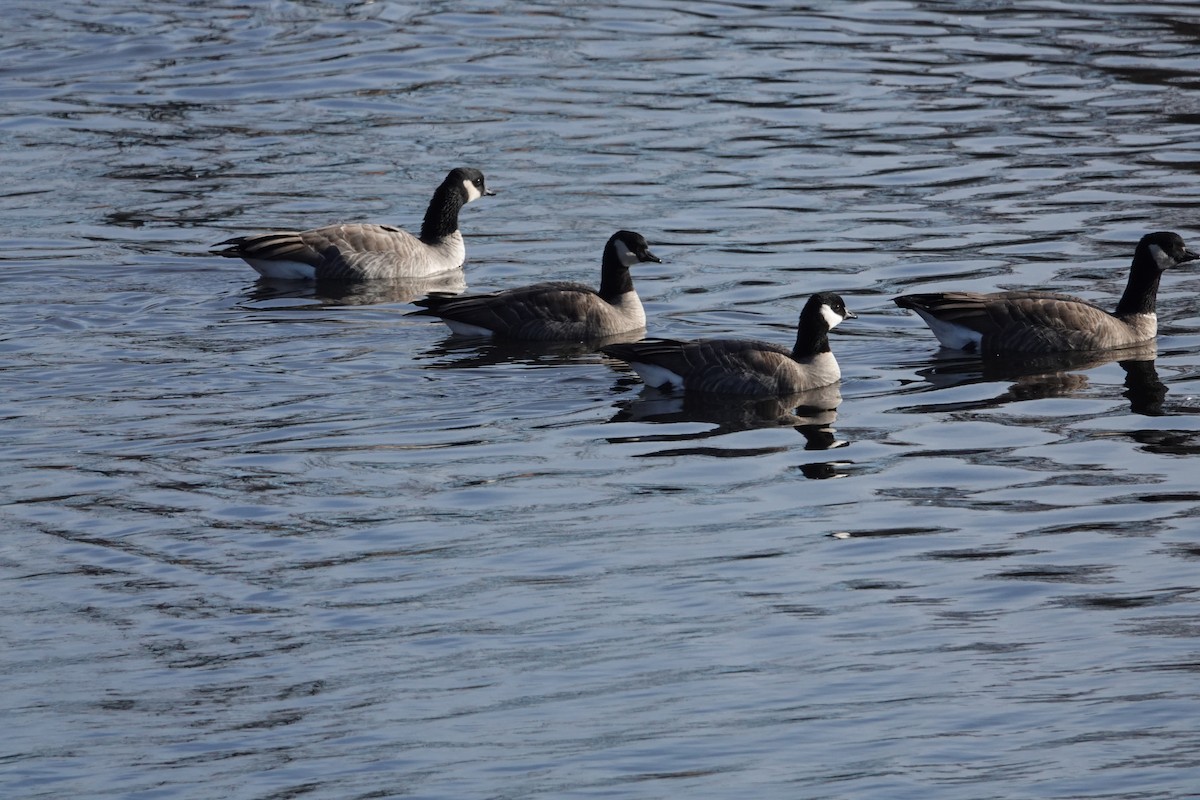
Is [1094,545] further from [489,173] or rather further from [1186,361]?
[489,173]

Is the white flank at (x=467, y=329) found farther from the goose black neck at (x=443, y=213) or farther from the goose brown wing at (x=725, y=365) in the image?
the goose black neck at (x=443, y=213)

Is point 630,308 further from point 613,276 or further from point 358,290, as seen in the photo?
point 358,290

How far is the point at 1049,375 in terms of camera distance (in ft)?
55.8

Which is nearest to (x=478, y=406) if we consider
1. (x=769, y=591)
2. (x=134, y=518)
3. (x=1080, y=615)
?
(x=134, y=518)

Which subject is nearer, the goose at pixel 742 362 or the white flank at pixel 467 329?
the goose at pixel 742 362

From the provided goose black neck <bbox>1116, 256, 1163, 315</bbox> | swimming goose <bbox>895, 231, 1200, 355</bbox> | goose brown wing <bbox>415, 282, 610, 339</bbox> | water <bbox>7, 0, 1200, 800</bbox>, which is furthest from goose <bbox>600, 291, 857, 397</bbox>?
goose black neck <bbox>1116, 256, 1163, 315</bbox>

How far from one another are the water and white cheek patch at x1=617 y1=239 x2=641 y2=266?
2.79 feet

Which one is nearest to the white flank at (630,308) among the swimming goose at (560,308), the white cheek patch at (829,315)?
the swimming goose at (560,308)

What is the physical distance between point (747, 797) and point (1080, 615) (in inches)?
116

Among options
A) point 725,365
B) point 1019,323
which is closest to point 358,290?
point 725,365

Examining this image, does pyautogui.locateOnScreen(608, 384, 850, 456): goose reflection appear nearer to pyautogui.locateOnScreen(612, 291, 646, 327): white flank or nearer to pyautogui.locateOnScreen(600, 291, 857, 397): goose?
pyautogui.locateOnScreen(600, 291, 857, 397): goose

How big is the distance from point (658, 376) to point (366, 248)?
5746 millimetres

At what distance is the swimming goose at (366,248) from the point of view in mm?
20438

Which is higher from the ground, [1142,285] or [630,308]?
[1142,285]
